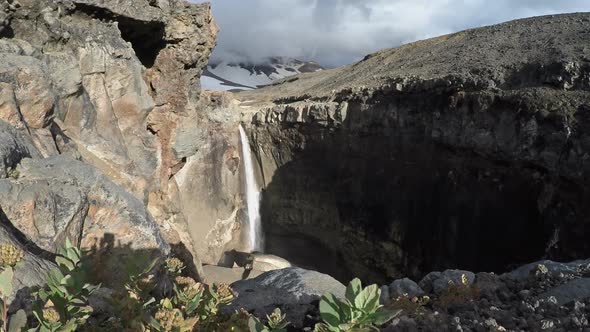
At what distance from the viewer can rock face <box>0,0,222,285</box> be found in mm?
5064

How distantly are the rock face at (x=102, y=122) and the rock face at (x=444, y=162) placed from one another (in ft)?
11.8

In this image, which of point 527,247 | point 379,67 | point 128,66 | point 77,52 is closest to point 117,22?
point 128,66

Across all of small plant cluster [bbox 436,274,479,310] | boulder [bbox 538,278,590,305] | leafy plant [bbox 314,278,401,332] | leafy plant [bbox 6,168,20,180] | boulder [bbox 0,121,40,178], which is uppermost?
boulder [bbox 0,121,40,178]

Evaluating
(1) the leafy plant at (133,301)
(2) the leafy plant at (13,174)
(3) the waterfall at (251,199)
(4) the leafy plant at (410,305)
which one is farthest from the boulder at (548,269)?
(3) the waterfall at (251,199)

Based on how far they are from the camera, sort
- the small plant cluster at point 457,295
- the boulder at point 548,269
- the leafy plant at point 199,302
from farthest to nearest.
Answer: the boulder at point 548,269 < the small plant cluster at point 457,295 < the leafy plant at point 199,302

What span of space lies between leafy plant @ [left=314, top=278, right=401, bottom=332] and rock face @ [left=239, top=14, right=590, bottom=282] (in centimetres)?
1081

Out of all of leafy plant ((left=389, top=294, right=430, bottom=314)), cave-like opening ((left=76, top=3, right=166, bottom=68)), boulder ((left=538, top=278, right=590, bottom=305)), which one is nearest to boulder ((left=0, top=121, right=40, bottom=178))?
leafy plant ((left=389, top=294, right=430, bottom=314))

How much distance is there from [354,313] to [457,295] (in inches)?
119

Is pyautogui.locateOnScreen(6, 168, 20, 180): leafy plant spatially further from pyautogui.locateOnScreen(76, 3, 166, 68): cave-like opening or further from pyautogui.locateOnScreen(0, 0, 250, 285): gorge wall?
pyautogui.locateOnScreen(76, 3, 166, 68): cave-like opening

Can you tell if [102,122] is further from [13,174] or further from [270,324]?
[270,324]

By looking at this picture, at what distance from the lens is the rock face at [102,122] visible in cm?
506

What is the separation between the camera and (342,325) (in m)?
2.28

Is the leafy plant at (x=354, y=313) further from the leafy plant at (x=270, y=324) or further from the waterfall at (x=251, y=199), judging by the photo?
the waterfall at (x=251, y=199)

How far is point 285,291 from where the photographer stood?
6395 mm
